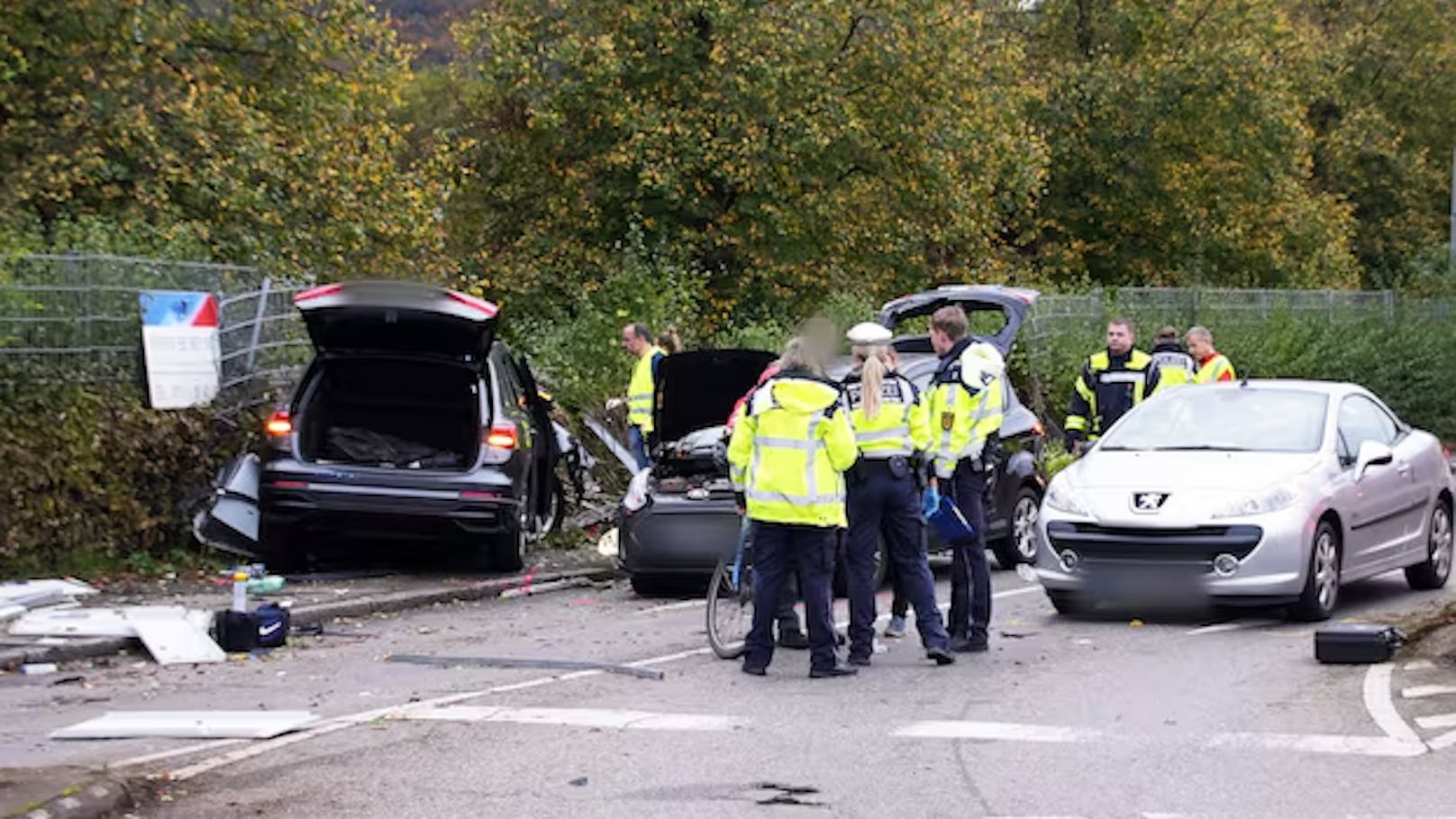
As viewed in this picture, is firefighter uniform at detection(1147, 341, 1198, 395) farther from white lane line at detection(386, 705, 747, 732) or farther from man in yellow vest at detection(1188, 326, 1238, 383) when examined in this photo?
white lane line at detection(386, 705, 747, 732)

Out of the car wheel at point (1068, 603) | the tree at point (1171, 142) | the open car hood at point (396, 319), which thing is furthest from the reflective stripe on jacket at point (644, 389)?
the tree at point (1171, 142)

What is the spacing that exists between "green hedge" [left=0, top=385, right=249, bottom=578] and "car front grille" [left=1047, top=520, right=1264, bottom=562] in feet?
21.1

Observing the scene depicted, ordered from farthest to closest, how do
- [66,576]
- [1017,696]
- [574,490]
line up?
[574,490]
[66,576]
[1017,696]

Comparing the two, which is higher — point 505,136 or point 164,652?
point 505,136

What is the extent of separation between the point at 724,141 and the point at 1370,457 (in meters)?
18.5

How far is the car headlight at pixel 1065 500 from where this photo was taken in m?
12.6

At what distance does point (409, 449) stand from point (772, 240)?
17230 mm

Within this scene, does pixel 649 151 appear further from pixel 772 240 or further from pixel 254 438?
pixel 254 438

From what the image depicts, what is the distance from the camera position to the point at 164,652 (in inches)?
447

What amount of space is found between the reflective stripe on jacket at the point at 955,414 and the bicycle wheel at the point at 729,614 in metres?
1.25

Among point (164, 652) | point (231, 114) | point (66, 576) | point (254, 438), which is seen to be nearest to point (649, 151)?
point (231, 114)

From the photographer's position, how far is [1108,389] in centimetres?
1720

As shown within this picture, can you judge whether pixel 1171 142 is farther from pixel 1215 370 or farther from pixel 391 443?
pixel 391 443

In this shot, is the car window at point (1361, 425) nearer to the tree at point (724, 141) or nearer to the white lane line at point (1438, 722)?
the white lane line at point (1438, 722)
